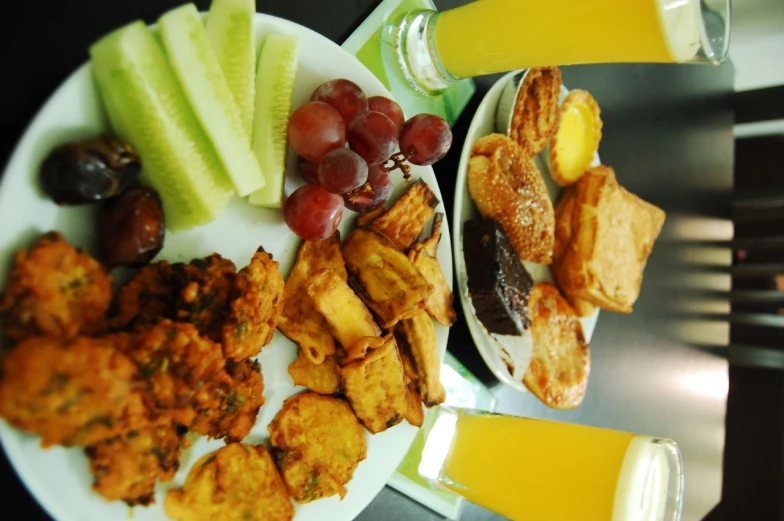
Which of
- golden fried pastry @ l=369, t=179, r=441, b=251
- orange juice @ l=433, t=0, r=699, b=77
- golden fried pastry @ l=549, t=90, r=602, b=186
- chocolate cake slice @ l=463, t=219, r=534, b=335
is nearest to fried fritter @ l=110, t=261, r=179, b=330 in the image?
golden fried pastry @ l=369, t=179, r=441, b=251

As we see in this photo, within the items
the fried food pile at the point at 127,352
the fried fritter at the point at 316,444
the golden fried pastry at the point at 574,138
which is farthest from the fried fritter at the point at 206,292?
the golden fried pastry at the point at 574,138

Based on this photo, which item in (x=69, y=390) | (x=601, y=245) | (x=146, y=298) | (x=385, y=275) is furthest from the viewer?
(x=601, y=245)

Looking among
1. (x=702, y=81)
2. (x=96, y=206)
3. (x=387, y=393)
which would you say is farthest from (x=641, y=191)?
(x=96, y=206)

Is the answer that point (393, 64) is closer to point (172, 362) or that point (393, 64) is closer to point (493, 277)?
point (493, 277)

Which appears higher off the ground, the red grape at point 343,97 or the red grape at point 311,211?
the red grape at point 343,97

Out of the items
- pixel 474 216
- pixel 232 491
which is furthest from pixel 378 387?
pixel 474 216

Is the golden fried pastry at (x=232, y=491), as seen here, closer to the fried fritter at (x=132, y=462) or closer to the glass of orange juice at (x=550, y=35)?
the fried fritter at (x=132, y=462)

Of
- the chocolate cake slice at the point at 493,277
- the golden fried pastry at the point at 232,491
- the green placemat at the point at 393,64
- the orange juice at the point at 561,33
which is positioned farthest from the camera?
the chocolate cake slice at the point at 493,277
